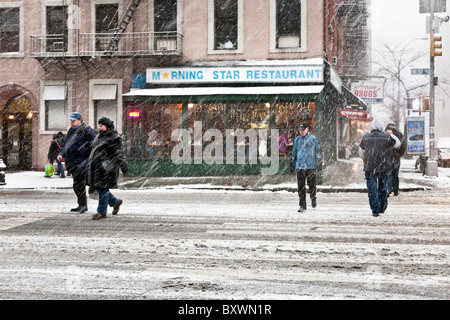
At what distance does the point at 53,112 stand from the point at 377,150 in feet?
56.5

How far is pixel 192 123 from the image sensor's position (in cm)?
2188

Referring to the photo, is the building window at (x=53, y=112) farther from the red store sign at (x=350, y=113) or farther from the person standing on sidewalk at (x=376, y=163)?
the person standing on sidewalk at (x=376, y=163)

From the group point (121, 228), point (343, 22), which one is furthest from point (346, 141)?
point (121, 228)

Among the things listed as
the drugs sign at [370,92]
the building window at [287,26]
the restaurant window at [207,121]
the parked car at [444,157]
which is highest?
the building window at [287,26]

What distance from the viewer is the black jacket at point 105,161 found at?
9.76 metres

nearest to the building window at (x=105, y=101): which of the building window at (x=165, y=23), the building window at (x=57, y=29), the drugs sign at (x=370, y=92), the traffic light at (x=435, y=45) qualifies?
the building window at (x=57, y=29)

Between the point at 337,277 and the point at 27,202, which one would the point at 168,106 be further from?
the point at 337,277

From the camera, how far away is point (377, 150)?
10.4 metres

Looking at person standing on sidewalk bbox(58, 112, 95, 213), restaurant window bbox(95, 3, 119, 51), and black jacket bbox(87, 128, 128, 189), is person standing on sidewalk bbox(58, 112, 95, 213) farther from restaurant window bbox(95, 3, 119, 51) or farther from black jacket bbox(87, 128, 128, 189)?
restaurant window bbox(95, 3, 119, 51)

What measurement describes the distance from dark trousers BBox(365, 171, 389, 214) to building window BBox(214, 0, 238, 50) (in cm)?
1285

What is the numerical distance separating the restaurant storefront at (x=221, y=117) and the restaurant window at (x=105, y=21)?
2.62 m

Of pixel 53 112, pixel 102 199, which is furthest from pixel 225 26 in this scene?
pixel 102 199

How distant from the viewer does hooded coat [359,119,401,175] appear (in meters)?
10.4

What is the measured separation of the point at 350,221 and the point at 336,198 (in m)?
4.55
